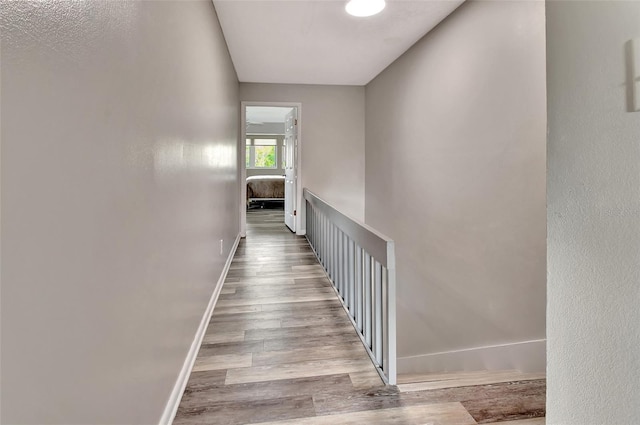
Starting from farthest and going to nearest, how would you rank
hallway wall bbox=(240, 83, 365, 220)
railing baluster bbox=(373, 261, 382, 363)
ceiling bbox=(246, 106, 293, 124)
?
1. ceiling bbox=(246, 106, 293, 124)
2. hallway wall bbox=(240, 83, 365, 220)
3. railing baluster bbox=(373, 261, 382, 363)

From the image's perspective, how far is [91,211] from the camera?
796mm

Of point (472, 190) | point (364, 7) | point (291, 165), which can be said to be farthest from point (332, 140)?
point (472, 190)

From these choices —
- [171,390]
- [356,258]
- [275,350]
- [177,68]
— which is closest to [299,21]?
[177,68]

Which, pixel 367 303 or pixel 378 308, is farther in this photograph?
pixel 367 303

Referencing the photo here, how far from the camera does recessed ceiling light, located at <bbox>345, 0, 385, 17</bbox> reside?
2.65 m

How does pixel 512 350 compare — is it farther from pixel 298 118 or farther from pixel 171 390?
pixel 298 118

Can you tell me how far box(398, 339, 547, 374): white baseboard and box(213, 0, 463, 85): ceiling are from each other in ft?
8.12

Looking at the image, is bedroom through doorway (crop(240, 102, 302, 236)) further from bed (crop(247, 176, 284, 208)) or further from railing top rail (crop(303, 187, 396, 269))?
railing top rail (crop(303, 187, 396, 269))

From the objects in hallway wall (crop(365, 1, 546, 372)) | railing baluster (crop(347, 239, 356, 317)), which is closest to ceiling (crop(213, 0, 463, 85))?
hallway wall (crop(365, 1, 546, 372))

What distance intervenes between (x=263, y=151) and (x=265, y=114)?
2.41 m

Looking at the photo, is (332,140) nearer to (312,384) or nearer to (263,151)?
(312,384)

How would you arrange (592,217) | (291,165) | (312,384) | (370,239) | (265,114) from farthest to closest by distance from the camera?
1. (265,114)
2. (291,165)
3. (370,239)
4. (312,384)
5. (592,217)

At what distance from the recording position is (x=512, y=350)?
225cm

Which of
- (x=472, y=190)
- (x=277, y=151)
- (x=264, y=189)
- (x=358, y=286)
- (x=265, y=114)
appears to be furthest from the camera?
(x=277, y=151)
